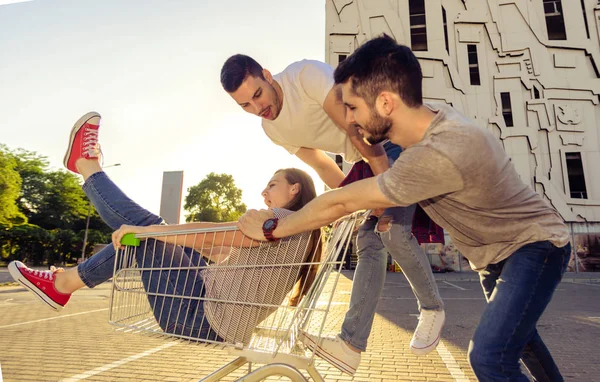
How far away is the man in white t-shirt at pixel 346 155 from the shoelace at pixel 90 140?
3.14 ft

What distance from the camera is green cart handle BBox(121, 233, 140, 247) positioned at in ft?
7.40

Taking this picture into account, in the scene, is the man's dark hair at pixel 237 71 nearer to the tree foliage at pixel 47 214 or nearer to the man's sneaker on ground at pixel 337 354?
the man's sneaker on ground at pixel 337 354

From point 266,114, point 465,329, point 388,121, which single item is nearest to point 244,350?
point 388,121

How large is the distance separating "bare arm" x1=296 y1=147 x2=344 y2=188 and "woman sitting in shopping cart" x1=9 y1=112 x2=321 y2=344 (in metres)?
0.98

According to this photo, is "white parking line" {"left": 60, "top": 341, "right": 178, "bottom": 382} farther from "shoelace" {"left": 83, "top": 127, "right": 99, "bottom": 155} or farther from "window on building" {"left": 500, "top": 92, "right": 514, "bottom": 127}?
"window on building" {"left": 500, "top": 92, "right": 514, "bottom": 127}

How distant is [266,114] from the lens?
9.26 ft

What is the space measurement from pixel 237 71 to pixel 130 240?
1270 millimetres

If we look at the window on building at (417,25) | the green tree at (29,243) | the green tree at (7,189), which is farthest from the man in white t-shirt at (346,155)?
the green tree at (29,243)

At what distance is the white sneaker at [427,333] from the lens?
2389 mm

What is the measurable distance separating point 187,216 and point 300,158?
50413 mm

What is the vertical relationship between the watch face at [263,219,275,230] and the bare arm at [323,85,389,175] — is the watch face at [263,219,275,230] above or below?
below

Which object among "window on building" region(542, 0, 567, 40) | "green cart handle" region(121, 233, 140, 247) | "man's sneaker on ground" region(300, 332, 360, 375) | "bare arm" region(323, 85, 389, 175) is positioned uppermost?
"window on building" region(542, 0, 567, 40)

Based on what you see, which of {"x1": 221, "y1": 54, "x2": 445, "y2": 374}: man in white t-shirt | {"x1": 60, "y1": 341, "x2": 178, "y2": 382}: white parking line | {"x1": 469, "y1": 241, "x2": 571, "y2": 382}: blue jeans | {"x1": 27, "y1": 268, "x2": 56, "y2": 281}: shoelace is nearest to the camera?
{"x1": 469, "y1": 241, "x2": 571, "y2": 382}: blue jeans

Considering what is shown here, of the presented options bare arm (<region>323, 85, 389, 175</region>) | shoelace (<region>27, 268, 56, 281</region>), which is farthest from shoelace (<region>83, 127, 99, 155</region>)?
bare arm (<region>323, 85, 389, 175</region>)
